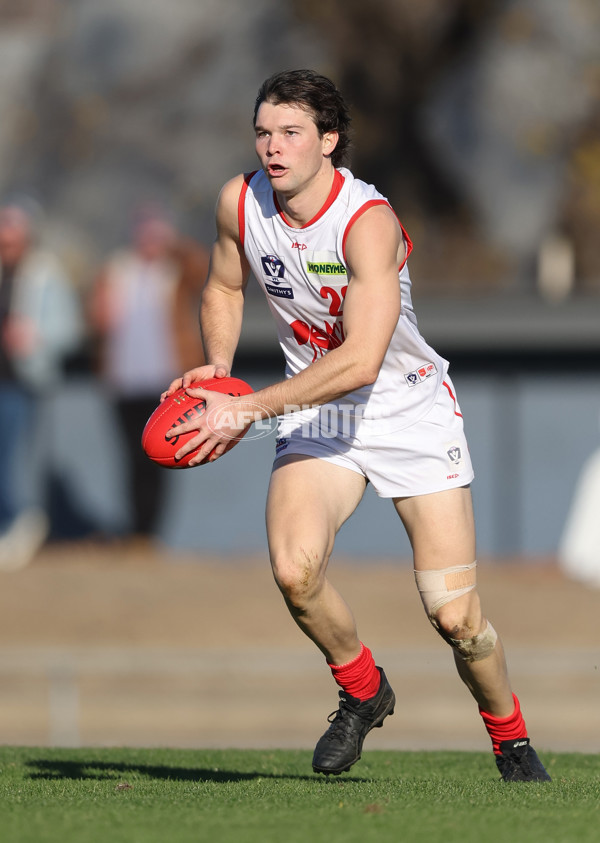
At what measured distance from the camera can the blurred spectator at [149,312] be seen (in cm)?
1373

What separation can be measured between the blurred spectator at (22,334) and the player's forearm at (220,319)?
7.87 m

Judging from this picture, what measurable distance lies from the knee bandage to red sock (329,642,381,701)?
325 mm

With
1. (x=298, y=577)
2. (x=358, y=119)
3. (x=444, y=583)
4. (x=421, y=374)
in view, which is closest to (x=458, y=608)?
(x=444, y=583)

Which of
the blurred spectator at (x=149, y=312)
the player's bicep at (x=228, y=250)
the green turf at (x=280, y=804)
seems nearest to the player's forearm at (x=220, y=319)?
the player's bicep at (x=228, y=250)

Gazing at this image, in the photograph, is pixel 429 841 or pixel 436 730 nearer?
pixel 429 841

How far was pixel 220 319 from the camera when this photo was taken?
584cm

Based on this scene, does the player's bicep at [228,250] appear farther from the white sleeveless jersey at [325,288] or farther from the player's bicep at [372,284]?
the player's bicep at [372,284]

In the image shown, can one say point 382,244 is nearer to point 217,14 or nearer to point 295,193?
point 295,193

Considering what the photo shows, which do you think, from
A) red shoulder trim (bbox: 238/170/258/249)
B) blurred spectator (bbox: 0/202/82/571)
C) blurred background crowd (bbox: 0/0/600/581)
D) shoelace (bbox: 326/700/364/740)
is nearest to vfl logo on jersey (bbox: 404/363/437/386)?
red shoulder trim (bbox: 238/170/258/249)

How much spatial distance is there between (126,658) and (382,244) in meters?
7.60

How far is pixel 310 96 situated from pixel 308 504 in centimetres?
151

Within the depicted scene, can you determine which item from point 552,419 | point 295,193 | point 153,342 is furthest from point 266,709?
point 295,193

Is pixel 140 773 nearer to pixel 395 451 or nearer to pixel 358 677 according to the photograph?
pixel 358 677

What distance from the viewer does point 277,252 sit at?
5.52 m
